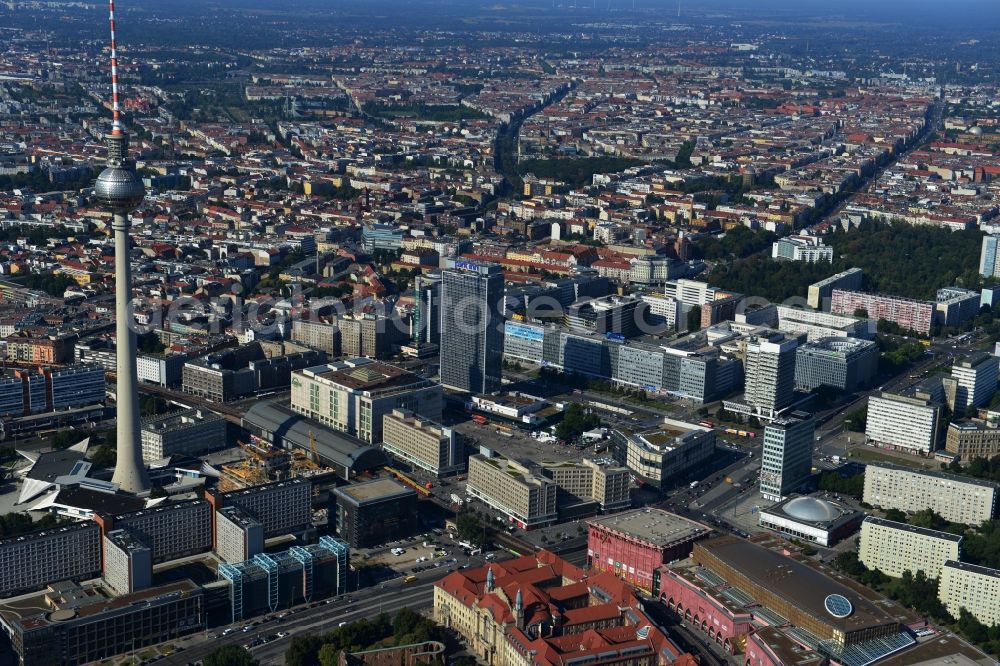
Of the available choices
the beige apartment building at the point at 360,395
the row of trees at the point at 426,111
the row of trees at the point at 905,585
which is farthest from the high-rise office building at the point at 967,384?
the row of trees at the point at 426,111

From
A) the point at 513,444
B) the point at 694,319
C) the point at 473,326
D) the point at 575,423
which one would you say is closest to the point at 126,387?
the point at 513,444

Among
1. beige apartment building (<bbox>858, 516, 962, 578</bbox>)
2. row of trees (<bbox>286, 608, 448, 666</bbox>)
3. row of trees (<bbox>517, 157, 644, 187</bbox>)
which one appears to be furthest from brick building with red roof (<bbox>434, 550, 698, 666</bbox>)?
row of trees (<bbox>517, 157, 644, 187</bbox>)

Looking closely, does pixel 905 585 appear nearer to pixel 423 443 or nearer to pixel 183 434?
pixel 423 443

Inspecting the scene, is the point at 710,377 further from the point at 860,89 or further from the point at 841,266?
the point at 860,89

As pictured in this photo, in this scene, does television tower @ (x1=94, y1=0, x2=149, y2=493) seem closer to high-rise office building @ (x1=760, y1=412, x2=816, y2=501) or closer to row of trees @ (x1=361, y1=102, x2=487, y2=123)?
high-rise office building @ (x1=760, y1=412, x2=816, y2=501)

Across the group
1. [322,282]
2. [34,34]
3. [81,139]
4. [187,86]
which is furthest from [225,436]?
[34,34]

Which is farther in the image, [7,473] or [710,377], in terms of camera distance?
[710,377]
